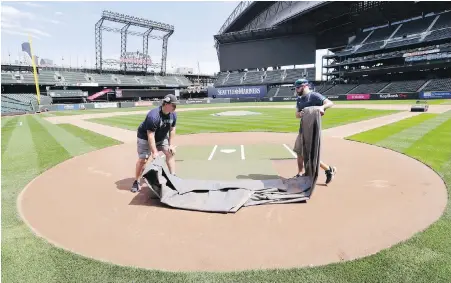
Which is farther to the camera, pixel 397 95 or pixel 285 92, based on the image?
pixel 285 92

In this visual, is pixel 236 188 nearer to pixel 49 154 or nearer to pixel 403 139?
pixel 49 154

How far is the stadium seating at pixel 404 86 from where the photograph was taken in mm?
46688

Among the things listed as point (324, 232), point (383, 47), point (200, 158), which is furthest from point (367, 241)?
point (383, 47)

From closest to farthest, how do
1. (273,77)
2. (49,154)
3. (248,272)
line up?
(248,272)
(49,154)
(273,77)

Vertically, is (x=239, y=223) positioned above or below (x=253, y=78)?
below

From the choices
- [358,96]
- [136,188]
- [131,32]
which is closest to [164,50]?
[131,32]

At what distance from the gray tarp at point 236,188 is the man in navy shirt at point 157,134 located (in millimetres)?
556

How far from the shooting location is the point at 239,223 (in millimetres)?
4422

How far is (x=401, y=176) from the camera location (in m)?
6.69

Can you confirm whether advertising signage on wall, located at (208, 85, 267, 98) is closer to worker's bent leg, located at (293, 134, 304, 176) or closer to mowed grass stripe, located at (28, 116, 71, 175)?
mowed grass stripe, located at (28, 116, 71, 175)

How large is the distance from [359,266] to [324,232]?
0.90 m

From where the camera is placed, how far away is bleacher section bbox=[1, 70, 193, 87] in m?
56.9

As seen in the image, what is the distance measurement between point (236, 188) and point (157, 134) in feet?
6.87

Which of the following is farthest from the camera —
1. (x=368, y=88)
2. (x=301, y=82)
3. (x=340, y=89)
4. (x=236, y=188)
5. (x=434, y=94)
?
(x=340, y=89)
